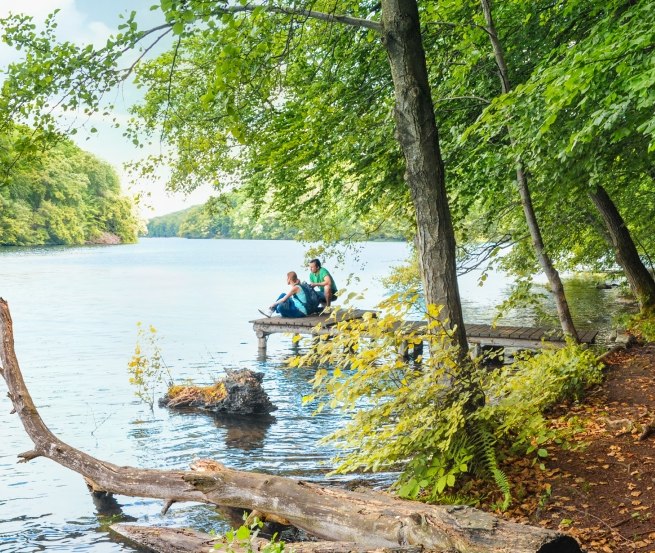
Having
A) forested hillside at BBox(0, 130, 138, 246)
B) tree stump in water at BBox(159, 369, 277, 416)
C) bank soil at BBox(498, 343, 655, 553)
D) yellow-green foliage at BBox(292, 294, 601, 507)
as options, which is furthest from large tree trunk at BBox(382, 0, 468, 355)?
forested hillside at BBox(0, 130, 138, 246)

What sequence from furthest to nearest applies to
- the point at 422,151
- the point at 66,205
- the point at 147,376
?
the point at 66,205, the point at 147,376, the point at 422,151

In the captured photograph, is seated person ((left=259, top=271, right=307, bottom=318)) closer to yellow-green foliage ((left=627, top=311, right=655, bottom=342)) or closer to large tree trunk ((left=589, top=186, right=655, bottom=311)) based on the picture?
large tree trunk ((left=589, top=186, right=655, bottom=311))

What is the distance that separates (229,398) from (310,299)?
5.62m

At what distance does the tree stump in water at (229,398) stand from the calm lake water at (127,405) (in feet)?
1.05

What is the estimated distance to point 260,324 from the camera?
58.4 ft

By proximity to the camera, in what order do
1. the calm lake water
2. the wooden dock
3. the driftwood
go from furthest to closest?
the wooden dock
the calm lake water
the driftwood

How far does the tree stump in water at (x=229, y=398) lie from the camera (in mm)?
11688

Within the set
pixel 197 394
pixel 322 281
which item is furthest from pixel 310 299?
pixel 197 394

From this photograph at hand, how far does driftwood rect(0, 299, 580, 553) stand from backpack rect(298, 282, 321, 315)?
980cm

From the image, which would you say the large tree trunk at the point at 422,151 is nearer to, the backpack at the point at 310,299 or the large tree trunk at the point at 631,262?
the large tree trunk at the point at 631,262

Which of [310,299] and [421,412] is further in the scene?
[310,299]

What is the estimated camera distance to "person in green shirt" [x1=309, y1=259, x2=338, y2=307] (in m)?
16.4

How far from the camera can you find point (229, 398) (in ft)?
38.8

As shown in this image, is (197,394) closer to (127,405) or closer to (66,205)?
(127,405)
